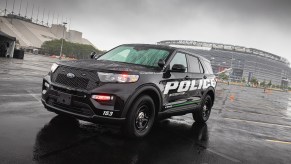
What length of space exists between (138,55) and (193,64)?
5.10ft

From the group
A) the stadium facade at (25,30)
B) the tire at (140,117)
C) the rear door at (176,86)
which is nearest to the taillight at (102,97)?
the tire at (140,117)

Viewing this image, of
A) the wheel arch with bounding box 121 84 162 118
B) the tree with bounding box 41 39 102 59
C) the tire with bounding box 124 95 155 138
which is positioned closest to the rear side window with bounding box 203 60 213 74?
the wheel arch with bounding box 121 84 162 118

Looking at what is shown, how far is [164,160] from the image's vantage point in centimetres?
409

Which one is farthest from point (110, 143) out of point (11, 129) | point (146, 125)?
point (11, 129)

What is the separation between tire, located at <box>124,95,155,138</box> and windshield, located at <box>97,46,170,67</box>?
0.92 metres

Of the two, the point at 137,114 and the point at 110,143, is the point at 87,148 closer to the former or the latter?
the point at 110,143

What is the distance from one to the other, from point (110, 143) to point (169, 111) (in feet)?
5.30

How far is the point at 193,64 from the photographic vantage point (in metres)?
6.80

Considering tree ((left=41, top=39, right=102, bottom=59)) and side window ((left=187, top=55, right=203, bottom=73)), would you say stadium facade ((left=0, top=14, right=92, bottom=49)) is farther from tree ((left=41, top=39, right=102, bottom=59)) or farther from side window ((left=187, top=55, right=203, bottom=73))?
side window ((left=187, top=55, right=203, bottom=73))

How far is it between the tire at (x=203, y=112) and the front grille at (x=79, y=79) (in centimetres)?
347

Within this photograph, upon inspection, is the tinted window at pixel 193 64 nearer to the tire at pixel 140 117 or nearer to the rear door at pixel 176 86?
the rear door at pixel 176 86

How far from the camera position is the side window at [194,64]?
21.8ft

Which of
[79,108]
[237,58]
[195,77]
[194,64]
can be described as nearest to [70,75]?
[79,108]

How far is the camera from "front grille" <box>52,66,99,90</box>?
4.40 m
